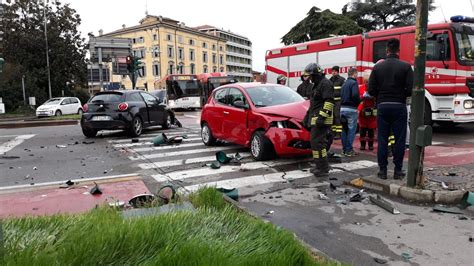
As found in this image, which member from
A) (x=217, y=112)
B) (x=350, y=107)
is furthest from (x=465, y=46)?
(x=217, y=112)

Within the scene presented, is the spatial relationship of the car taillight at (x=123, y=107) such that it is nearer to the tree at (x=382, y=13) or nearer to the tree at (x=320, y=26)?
the tree at (x=320, y=26)

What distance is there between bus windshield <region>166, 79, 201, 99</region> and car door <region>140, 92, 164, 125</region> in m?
18.1

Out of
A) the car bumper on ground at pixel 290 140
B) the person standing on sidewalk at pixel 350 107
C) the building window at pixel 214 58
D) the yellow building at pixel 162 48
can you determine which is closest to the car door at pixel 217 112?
the car bumper on ground at pixel 290 140

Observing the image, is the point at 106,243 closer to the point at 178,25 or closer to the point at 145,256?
the point at 145,256

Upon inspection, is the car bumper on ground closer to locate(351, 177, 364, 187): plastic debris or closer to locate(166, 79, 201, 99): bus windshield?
locate(351, 177, 364, 187): plastic debris

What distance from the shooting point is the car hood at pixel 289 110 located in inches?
319

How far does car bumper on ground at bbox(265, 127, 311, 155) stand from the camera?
7875 mm

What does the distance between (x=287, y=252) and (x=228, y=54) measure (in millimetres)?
118134

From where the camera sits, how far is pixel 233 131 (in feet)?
30.9

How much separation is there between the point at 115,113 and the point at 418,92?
964cm

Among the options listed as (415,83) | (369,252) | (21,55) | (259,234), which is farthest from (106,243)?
(21,55)

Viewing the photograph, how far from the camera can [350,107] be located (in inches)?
354

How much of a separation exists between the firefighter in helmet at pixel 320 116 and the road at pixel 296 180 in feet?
1.12

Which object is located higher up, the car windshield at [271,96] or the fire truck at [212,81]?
the fire truck at [212,81]
